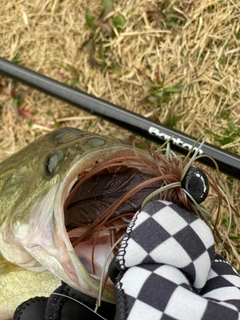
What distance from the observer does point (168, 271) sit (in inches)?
41.3

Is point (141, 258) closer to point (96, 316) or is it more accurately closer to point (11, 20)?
point (96, 316)

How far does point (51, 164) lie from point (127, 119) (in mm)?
594

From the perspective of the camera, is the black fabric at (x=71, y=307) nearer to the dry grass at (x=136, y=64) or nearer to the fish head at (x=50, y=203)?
the fish head at (x=50, y=203)

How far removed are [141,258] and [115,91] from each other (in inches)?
49.6

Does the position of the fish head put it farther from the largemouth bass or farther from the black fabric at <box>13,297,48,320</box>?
the black fabric at <box>13,297,48,320</box>

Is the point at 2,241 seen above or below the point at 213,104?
below

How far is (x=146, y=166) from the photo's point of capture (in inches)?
48.5

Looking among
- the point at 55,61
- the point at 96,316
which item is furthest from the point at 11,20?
the point at 96,316

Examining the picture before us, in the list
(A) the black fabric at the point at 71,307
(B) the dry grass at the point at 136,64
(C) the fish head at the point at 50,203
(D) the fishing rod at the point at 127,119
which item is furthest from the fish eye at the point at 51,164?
(B) the dry grass at the point at 136,64

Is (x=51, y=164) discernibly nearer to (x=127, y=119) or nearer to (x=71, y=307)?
(x=71, y=307)

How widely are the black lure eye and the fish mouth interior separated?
0.14 metres

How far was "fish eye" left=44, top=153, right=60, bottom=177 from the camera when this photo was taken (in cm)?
132

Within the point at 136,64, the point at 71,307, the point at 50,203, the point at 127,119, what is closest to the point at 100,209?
the point at 50,203

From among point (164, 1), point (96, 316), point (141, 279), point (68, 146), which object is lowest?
point (96, 316)
